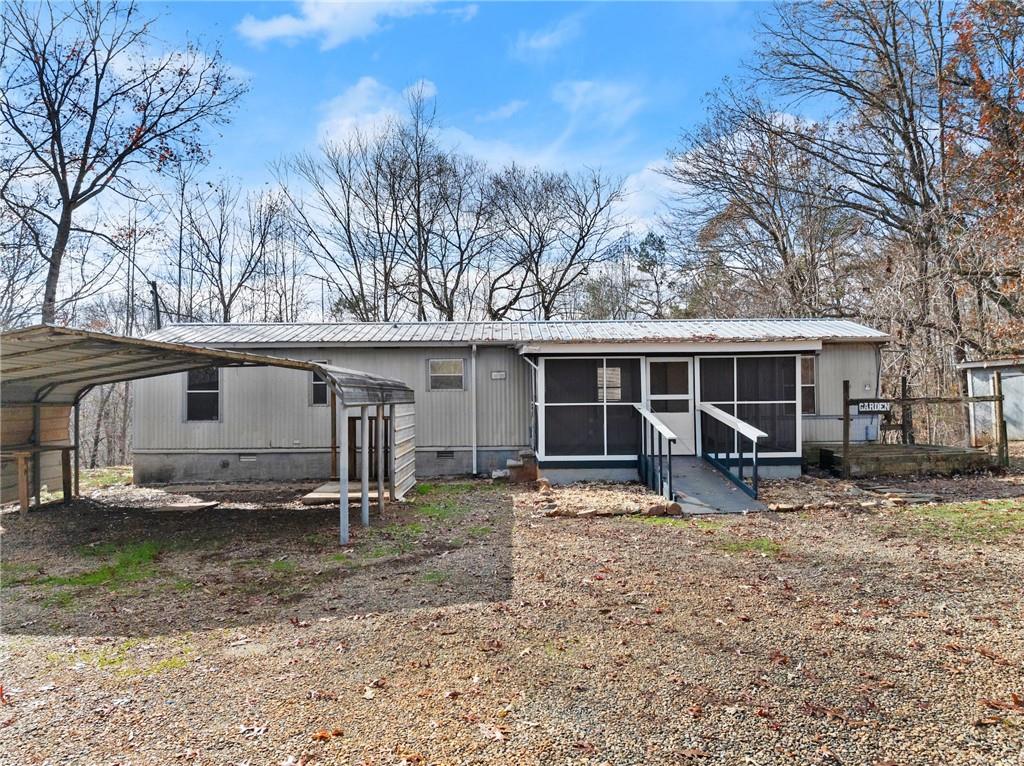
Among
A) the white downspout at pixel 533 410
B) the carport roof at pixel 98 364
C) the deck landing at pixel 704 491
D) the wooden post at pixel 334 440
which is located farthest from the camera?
the wooden post at pixel 334 440

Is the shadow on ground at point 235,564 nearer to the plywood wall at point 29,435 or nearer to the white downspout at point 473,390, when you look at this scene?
the plywood wall at point 29,435

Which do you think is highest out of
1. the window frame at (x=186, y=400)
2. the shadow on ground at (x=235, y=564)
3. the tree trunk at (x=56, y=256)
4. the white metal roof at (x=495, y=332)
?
the tree trunk at (x=56, y=256)

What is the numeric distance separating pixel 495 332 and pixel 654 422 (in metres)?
4.62

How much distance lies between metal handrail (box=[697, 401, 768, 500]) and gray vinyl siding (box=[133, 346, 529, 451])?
354cm

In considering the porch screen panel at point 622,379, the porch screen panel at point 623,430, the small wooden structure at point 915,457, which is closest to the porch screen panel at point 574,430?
the porch screen panel at point 623,430

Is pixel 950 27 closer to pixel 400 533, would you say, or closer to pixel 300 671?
pixel 400 533

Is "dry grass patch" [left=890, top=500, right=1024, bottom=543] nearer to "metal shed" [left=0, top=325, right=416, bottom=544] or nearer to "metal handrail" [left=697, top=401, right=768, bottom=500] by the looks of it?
"metal handrail" [left=697, top=401, right=768, bottom=500]

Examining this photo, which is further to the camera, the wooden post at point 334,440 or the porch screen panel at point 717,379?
the wooden post at point 334,440

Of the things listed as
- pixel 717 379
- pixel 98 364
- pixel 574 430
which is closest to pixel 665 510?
pixel 574 430

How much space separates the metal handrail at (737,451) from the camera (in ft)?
28.6

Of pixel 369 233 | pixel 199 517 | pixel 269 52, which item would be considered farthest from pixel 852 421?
pixel 369 233

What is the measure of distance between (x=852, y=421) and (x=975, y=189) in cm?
564

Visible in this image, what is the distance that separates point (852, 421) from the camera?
1269 cm

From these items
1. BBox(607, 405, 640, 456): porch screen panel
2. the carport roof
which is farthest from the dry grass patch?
the carport roof
